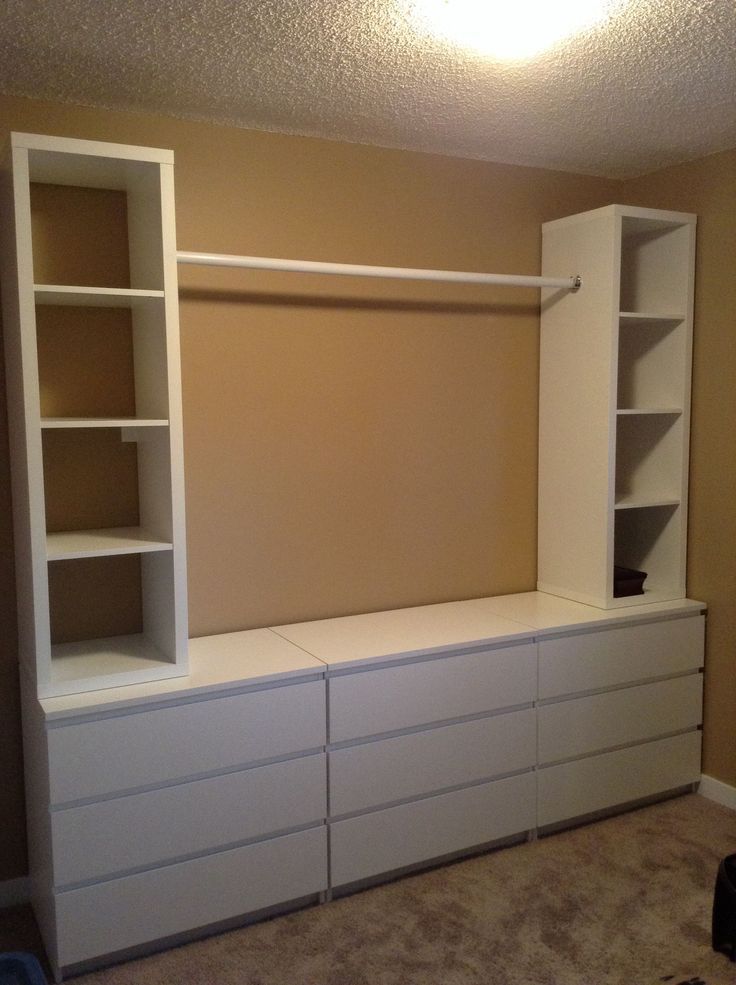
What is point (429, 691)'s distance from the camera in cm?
284

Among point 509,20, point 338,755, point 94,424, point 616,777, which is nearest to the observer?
point 509,20

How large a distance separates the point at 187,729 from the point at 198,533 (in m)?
0.70

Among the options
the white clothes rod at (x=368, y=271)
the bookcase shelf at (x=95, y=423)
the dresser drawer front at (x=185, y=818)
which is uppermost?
the white clothes rod at (x=368, y=271)

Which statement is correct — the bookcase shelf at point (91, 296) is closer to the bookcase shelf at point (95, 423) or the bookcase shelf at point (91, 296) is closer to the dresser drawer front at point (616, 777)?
the bookcase shelf at point (95, 423)

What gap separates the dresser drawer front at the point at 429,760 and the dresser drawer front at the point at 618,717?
99mm

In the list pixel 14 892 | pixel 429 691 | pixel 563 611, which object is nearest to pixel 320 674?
pixel 429 691

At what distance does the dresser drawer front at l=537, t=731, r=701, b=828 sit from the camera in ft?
10.2

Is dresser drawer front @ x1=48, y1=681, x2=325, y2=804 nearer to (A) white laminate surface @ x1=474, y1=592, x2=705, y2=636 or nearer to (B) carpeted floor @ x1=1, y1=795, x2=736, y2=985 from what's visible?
(B) carpeted floor @ x1=1, y1=795, x2=736, y2=985

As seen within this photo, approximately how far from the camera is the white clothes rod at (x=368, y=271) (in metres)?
2.66

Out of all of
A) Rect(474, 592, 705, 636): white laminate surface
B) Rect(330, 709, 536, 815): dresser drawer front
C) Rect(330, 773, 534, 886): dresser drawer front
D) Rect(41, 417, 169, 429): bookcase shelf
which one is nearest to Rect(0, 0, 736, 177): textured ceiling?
Rect(41, 417, 169, 429): bookcase shelf

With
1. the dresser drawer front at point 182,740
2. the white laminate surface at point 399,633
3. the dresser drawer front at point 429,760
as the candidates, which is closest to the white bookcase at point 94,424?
the dresser drawer front at point 182,740

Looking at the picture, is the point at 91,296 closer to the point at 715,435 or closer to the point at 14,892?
the point at 14,892

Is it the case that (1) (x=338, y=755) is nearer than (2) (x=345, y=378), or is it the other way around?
(1) (x=338, y=755)

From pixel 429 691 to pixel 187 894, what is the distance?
93 centimetres
